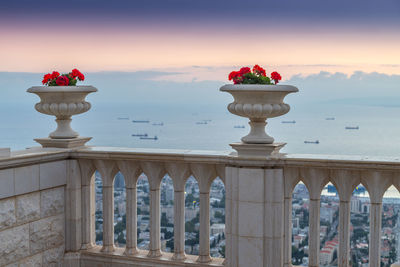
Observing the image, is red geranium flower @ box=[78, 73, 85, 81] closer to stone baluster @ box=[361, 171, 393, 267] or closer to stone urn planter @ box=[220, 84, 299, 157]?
stone urn planter @ box=[220, 84, 299, 157]

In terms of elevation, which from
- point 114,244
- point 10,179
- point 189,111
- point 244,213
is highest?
point 189,111

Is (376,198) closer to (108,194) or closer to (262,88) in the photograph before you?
(262,88)

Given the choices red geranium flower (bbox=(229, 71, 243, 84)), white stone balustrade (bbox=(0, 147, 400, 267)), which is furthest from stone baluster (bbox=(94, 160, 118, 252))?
red geranium flower (bbox=(229, 71, 243, 84))

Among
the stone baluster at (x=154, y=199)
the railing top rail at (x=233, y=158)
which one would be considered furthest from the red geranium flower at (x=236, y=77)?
the stone baluster at (x=154, y=199)

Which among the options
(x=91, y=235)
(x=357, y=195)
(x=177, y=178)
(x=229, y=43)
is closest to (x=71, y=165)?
(x=91, y=235)

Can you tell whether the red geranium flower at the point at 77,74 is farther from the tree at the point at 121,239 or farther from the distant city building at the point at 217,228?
the distant city building at the point at 217,228

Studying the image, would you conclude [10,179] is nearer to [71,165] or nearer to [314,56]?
[71,165]
